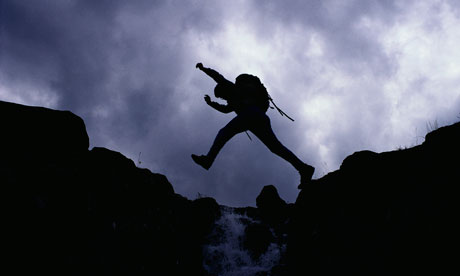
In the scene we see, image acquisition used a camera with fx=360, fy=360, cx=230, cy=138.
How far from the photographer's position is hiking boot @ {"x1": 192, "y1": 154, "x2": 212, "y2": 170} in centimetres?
534

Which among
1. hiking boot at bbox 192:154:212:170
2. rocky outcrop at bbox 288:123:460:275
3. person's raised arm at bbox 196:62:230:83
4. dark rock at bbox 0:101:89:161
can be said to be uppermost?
person's raised arm at bbox 196:62:230:83

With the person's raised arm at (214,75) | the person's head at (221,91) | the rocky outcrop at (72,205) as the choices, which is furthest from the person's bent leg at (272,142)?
the rocky outcrop at (72,205)

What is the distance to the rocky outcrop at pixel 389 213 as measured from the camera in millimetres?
3283

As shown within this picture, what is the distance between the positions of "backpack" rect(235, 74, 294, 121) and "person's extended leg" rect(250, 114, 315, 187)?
450mm

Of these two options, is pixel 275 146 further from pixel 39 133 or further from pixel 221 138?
pixel 39 133

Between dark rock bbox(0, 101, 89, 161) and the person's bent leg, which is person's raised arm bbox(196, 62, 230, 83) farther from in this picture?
dark rock bbox(0, 101, 89, 161)

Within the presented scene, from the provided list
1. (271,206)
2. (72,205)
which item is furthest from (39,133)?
(271,206)

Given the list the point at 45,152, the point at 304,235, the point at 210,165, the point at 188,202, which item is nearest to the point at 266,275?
the point at 304,235

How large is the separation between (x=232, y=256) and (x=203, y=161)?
348 centimetres

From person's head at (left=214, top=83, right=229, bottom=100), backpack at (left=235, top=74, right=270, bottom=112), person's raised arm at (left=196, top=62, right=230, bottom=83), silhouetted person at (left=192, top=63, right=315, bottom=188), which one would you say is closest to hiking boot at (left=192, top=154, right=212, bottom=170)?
silhouetted person at (left=192, top=63, right=315, bottom=188)

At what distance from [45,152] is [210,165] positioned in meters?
2.28

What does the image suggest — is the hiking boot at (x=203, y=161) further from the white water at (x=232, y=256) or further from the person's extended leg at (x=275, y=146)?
the white water at (x=232, y=256)

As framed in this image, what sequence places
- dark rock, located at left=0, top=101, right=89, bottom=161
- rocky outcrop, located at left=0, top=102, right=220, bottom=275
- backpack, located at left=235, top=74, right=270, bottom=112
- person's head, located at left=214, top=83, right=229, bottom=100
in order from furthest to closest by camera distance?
person's head, located at left=214, top=83, right=229, bottom=100, backpack, located at left=235, top=74, right=270, bottom=112, dark rock, located at left=0, top=101, right=89, bottom=161, rocky outcrop, located at left=0, top=102, right=220, bottom=275

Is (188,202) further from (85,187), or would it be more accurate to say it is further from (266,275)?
(85,187)
